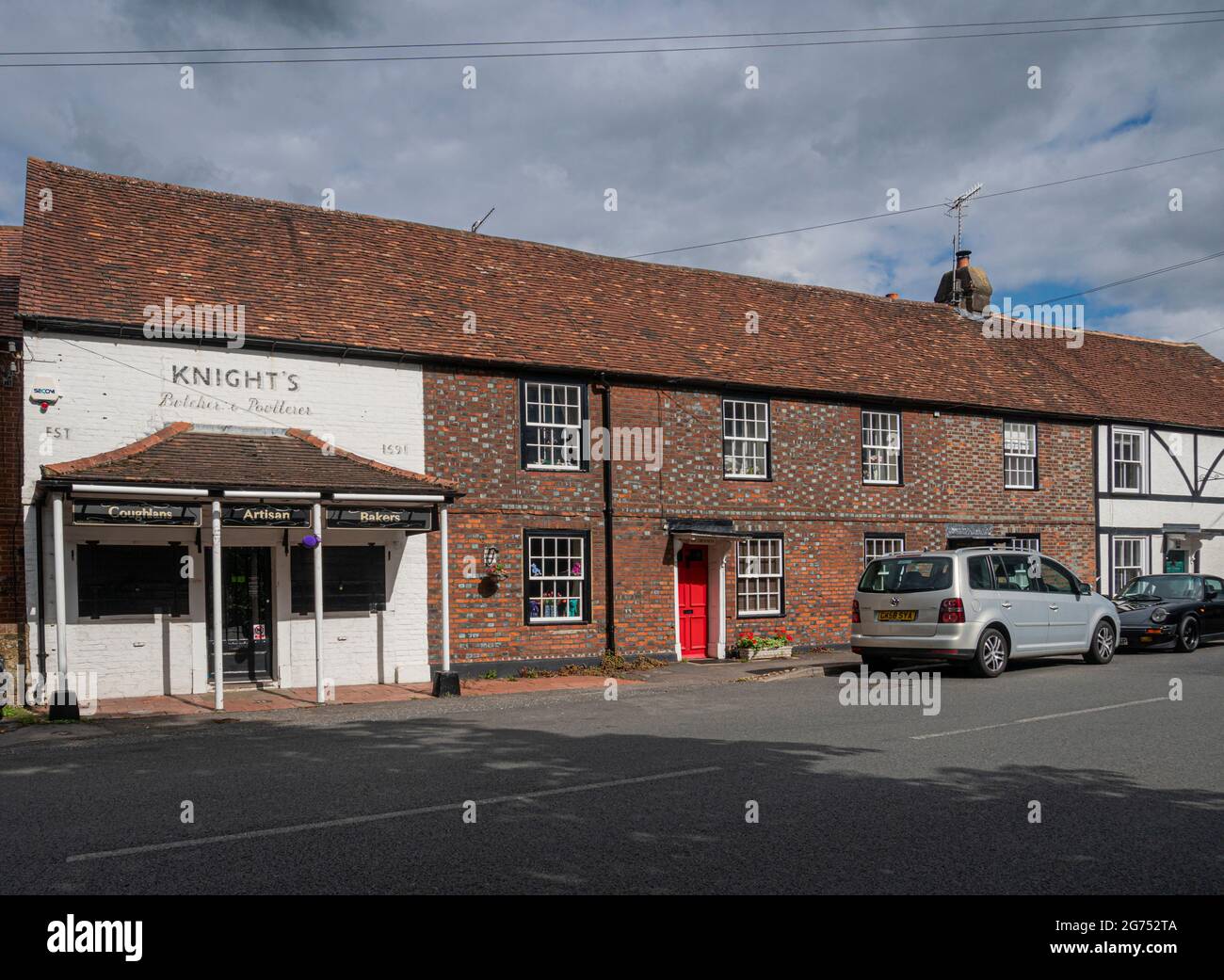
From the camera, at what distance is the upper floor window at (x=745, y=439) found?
19797mm

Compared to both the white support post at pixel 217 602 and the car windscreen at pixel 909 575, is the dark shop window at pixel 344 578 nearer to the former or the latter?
the white support post at pixel 217 602

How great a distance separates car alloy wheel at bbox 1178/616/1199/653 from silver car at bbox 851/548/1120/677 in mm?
3294

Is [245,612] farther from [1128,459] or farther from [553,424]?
[1128,459]

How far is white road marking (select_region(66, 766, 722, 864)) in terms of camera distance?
19.9 ft

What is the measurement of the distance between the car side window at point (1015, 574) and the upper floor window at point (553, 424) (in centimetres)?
686

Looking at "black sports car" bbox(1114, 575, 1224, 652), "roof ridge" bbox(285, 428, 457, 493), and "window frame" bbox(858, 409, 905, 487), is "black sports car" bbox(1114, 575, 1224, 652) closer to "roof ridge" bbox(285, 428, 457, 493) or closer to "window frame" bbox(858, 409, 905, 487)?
"window frame" bbox(858, 409, 905, 487)

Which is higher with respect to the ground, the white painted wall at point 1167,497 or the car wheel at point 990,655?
the white painted wall at point 1167,497

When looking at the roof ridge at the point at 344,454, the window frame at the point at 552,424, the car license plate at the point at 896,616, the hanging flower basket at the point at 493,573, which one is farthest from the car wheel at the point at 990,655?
the roof ridge at the point at 344,454

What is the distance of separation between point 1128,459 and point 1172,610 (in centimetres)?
847

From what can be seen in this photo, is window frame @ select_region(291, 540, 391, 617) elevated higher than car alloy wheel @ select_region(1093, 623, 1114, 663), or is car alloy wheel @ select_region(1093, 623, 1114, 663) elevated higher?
window frame @ select_region(291, 540, 391, 617)

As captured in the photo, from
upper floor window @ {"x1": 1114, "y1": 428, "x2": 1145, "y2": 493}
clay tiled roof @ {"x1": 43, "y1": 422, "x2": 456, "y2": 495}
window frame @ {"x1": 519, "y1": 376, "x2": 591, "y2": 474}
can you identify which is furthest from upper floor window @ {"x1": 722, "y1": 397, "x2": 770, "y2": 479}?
upper floor window @ {"x1": 1114, "y1": 428, "x2": 1145, "y2": 493}

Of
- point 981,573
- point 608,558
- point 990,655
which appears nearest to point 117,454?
point 608,558
